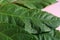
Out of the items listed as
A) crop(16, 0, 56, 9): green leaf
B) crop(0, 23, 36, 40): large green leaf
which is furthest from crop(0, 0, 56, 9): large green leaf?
crop(0, 23, 36, 40): large green leaf

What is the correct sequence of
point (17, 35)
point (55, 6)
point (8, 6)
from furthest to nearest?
point (55, 6)
point (8, 6)
point (17, 35)

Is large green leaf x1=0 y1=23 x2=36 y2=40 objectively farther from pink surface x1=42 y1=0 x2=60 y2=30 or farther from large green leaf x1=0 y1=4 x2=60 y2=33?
pink surface x1=42 y1=0 x2=60 y2=30

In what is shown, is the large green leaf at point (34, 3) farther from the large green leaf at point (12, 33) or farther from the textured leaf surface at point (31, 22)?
the large green leaf at point (12, 33)

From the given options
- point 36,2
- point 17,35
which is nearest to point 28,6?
point 36,2

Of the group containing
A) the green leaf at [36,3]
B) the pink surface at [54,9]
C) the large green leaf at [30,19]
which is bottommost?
the large green leaf at [30,19]

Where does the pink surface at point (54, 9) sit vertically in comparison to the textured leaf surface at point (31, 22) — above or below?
above

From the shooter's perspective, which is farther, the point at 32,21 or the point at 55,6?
the point at 55,6

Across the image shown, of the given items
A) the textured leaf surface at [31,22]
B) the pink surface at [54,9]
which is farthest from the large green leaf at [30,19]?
the pink surface at [54,9]

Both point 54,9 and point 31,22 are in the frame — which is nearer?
point 31,22

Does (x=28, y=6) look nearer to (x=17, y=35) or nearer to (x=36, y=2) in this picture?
(x=36, y=2)

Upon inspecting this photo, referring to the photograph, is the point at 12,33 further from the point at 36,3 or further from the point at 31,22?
the point at 36,3

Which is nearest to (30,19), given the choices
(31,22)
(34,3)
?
(31,22)
